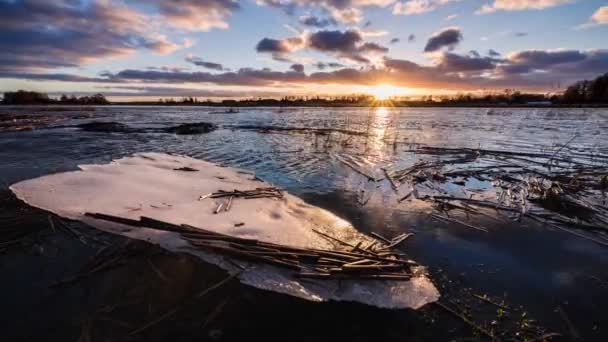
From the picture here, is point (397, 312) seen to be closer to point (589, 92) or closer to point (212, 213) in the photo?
point (212, 213)

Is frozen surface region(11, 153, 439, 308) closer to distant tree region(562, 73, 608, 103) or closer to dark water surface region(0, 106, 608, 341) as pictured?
dark water surface region(0, 106, 608, 341)

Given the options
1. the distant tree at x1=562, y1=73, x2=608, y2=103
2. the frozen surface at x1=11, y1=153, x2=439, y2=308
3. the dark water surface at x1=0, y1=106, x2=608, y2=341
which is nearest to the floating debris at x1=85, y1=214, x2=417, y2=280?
the frozen surface at x1=11, y1=153, x2=439, y2=308

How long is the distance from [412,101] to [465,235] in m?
151

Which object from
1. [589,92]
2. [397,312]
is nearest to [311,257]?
[397,312]

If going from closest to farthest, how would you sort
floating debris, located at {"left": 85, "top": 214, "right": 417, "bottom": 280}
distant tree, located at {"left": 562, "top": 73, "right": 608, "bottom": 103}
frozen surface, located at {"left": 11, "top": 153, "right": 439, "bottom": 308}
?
frozen surface, located at {"left": 11, "top": 153, "right": 439, "bottom": 308}, floating debris, located at {"left": 85, "top": 214, "right": 417, "bottom": 280}, distant tree, located at {"left": 562, "top": 73, "right": 608, "bottom": 103}

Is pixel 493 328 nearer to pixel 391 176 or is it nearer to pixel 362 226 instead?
pixel 362 226

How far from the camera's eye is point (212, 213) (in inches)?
293

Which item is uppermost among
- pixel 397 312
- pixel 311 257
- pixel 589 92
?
pixel 589 92

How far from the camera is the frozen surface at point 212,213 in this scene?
4.69 metres

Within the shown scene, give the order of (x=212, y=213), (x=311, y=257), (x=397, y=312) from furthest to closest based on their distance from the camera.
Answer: (x=212, y=213)
(x=311, y=257)
(x=397, y=312)

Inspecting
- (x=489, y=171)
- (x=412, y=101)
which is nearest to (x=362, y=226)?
(x=489, y=171)

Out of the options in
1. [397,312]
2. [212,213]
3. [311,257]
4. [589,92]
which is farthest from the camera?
[589,92]

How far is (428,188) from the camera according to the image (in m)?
10.2

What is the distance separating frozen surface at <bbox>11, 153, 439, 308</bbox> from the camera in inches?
185
